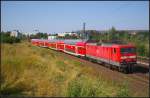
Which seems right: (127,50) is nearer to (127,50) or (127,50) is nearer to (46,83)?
(127,50)

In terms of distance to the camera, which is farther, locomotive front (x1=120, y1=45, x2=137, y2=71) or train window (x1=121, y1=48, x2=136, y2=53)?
train window (x1=121, y1=48, x2=136, y2=53)

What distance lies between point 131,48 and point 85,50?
50.8ft

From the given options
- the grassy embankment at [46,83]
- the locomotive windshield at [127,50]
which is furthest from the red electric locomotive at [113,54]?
the grassy embankment at [46,83]

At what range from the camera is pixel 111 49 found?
1181 inches

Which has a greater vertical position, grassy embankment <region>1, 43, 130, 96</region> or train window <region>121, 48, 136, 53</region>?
train window <region>121, 48, 136, 53</region>

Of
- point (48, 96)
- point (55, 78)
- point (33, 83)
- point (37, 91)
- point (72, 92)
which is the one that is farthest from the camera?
point (55, 78)

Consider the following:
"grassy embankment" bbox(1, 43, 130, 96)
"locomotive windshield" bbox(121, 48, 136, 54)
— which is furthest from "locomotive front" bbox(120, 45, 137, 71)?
"grassy embankment" bbox(1, 43, 130, 96)

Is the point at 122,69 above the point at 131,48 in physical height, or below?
below

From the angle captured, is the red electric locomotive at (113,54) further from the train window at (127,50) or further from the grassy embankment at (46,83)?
the grassy embankment at (46,83)

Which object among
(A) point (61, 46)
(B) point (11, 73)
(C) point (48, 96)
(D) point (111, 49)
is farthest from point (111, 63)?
(A) point (61, 46)

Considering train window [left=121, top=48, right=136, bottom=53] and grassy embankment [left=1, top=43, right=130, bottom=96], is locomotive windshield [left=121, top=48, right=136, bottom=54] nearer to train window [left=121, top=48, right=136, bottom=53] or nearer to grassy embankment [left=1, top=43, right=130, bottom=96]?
train window [left=121, top=48, right=136, bottom=53]

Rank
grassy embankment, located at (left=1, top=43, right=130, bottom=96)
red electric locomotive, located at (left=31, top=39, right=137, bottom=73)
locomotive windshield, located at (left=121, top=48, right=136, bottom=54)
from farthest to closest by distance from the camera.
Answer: locomotive windshield, located at (left=121, top=48, right=136, bottom=54) → red electric locomotive, located at (left=31, top=39, right=137, bottom=73) → grassy embankment, located at (left=1, top=43, right=130, bottom=96)

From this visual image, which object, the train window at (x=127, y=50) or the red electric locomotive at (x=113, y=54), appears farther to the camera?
the train window at (x=127, y=50)

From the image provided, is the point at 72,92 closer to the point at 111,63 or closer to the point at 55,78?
the point at 55,78
